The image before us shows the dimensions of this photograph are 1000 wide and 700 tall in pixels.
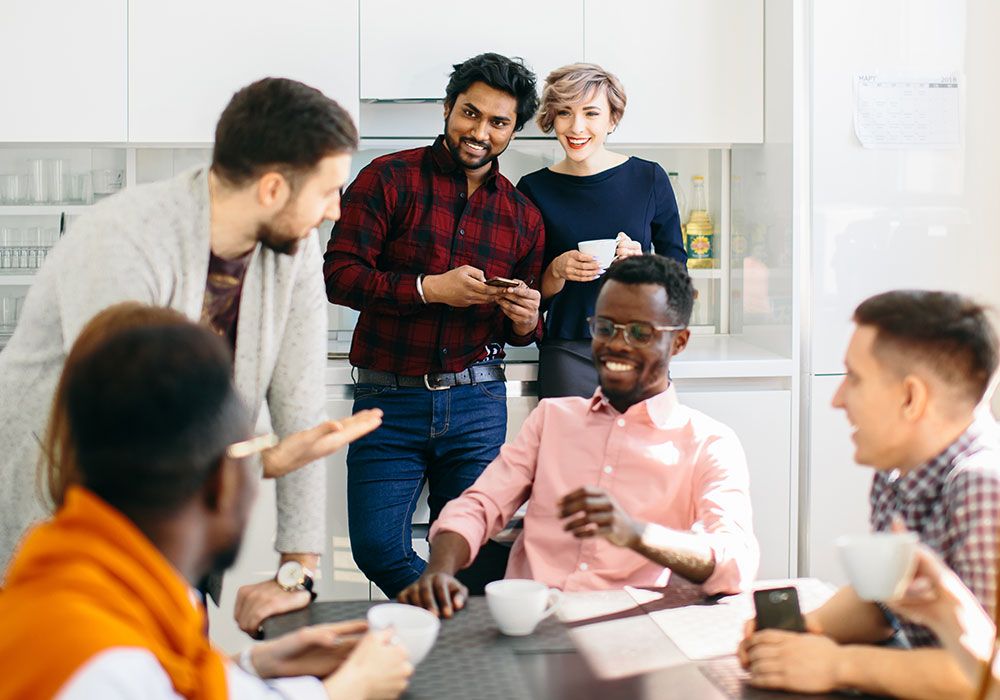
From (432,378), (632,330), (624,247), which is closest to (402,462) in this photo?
(432,378)

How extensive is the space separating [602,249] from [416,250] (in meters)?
0.47

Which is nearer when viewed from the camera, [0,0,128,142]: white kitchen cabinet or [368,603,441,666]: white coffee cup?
[368,603,441,666]: white coffee cup

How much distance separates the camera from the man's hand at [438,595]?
128 cm

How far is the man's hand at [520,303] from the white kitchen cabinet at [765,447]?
651mm

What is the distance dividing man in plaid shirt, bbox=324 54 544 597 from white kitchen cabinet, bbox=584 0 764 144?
0.61 meters

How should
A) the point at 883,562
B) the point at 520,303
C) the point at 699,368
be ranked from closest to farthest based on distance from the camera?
the point at 883,562
the point at 520,303
the point at 699,368

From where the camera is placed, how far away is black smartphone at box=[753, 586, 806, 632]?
1148 millimetres

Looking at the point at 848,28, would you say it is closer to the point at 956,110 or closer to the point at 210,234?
the point at 956,110

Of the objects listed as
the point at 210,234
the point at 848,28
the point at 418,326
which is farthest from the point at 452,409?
the point at 848,28

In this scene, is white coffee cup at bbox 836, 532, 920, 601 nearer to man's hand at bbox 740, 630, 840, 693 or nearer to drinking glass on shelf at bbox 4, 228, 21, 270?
man's hand at bbox 740, 630, 840, 693

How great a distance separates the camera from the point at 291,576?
4.49 feet

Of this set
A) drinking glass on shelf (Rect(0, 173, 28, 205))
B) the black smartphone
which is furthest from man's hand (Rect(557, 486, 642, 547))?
drinking glass on shelf (Rect(0, 173, 28, 205))

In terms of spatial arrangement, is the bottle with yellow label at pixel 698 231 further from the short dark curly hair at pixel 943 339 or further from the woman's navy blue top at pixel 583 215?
the short dark curly hair at pixel 943 339

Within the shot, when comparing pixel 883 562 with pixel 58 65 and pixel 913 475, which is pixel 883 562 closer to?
pixel 913 475
